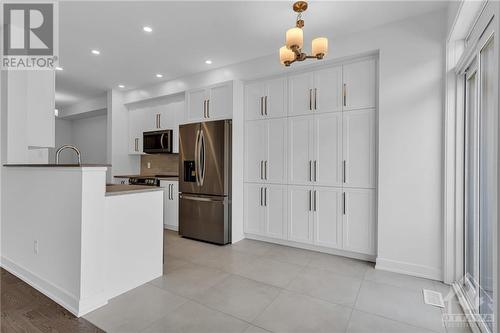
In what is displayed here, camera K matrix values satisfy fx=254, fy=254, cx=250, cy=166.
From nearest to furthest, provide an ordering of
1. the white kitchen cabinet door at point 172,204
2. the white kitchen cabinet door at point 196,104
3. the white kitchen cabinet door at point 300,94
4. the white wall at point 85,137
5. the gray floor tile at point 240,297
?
the gray floor tile at point 240,297, the white kitchen cabinet door at point 300,94, the white kitchen cabinet door at point 196,104, the white kitchen cabinet door at point 172,204, the white wall at point 85,137

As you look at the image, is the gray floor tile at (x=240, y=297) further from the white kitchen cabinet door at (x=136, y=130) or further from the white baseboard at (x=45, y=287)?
the white kitchen cabinet door at (x=136, y=130)

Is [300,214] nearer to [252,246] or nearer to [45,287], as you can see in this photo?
[252,246]

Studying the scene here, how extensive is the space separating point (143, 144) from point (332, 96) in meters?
3.95

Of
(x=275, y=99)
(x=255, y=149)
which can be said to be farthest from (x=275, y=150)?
(x=275, y=99)

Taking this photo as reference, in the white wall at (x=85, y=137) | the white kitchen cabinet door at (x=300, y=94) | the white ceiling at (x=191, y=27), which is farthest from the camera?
the white wall at (x=85, y=137)

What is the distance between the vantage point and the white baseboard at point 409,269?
2648mm

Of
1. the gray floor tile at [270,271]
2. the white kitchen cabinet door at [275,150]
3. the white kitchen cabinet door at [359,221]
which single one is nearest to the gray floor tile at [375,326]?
the gray floor tile at [270,271]

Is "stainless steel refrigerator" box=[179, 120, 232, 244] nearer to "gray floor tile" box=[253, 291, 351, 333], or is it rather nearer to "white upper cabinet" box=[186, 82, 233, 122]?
"white upper cabinet" box=[186, 82, 233, 122]

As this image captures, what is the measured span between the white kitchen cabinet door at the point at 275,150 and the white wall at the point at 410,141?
1.32 m

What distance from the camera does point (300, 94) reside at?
361 centimetres

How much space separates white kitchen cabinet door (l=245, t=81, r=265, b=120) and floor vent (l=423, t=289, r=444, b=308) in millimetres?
2915

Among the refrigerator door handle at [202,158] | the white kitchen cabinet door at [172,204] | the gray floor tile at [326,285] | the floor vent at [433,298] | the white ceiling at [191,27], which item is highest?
the white ceiling at [191,27]

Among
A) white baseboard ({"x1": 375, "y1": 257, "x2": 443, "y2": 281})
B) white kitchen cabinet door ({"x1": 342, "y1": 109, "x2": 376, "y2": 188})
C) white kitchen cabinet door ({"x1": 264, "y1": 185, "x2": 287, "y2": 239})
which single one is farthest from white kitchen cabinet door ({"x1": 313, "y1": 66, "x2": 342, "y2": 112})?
white baseboard ({"x1": 375, "y1": 257, "x2": 443, "y2": 281})

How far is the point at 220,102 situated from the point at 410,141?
2.71m
